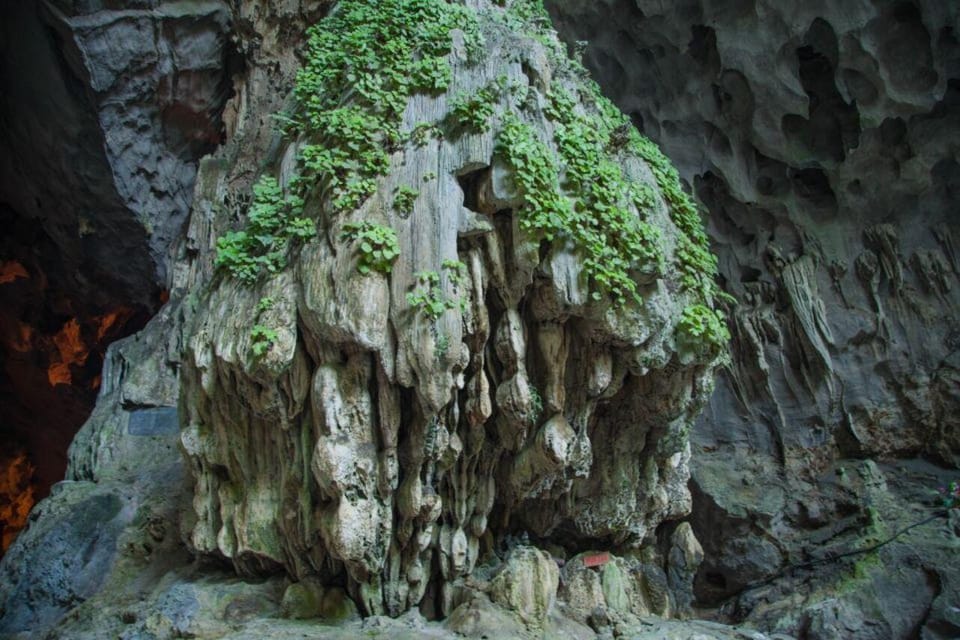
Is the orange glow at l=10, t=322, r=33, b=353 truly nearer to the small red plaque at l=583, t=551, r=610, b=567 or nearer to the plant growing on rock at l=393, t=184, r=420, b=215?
the plant growing on rock at l=393, t=184, r=420, b=215

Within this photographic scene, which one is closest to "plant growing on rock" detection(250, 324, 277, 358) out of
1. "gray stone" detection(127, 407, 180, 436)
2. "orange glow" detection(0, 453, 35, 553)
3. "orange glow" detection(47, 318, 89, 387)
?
"gray stone" detection(127, 407, 180, 436)

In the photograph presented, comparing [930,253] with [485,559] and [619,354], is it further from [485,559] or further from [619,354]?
[485,559]

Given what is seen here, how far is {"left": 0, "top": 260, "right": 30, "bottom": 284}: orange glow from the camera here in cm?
1614

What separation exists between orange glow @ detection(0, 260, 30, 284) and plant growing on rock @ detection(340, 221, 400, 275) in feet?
41.9

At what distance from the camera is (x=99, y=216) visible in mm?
14266

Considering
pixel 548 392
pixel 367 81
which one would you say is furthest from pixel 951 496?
pixel 367 81

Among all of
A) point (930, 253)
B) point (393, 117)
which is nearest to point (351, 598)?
point (393, 117)

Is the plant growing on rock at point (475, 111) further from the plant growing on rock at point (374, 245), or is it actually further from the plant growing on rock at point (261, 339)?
the plant growing on rock at point (261, 339)

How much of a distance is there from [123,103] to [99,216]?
8.15 ft

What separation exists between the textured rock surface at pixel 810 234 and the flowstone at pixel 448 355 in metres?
4.98

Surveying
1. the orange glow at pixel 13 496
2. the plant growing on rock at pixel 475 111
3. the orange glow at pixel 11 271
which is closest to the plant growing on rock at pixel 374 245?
the plant growing on rock at pixel 475 111

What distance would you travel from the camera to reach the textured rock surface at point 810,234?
12.5 metres

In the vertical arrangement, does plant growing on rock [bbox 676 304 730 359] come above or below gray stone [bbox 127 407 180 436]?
above

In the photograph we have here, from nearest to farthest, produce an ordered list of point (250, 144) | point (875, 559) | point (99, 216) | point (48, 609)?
1. point (48, 609)
2. point (875, 559)
3. point (250, 144)
4. point (99, 216)
